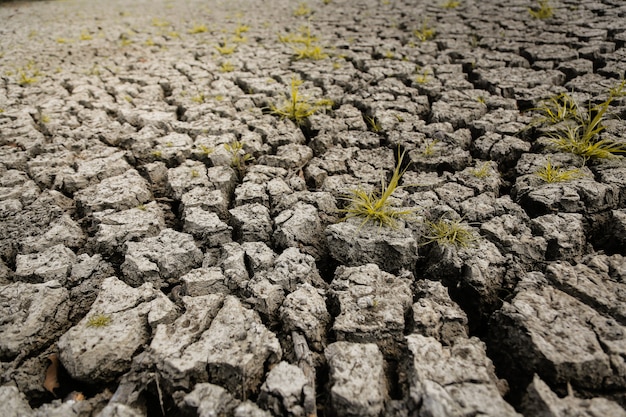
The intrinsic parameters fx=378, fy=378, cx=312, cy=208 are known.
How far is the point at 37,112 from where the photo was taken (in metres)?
2.71

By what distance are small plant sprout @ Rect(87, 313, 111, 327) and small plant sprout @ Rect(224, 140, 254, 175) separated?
3.46 feet

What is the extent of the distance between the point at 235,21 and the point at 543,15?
3.63m

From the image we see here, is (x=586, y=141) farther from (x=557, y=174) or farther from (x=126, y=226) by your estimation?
(x=126, y=226)

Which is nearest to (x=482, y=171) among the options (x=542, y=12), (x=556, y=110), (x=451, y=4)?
(x=556, y=110)

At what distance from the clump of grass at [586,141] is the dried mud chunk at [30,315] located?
2.43 m

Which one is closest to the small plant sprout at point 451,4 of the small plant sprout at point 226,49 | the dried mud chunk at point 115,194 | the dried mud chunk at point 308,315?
the small plant sprout at point 226,49

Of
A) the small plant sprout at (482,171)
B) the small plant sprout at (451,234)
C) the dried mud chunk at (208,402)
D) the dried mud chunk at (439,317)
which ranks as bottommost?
the dried mud chunk at (208,402)

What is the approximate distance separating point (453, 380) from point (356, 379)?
27cm

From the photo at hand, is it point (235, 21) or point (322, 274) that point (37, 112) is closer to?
point (322, 274)

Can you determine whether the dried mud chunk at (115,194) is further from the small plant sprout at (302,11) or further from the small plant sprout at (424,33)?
the small plant sprout at (302,11)

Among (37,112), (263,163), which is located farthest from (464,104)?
(37,112)

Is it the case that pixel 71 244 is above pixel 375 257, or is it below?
below

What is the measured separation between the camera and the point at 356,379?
3.59 feet

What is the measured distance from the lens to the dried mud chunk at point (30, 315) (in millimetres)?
1272
